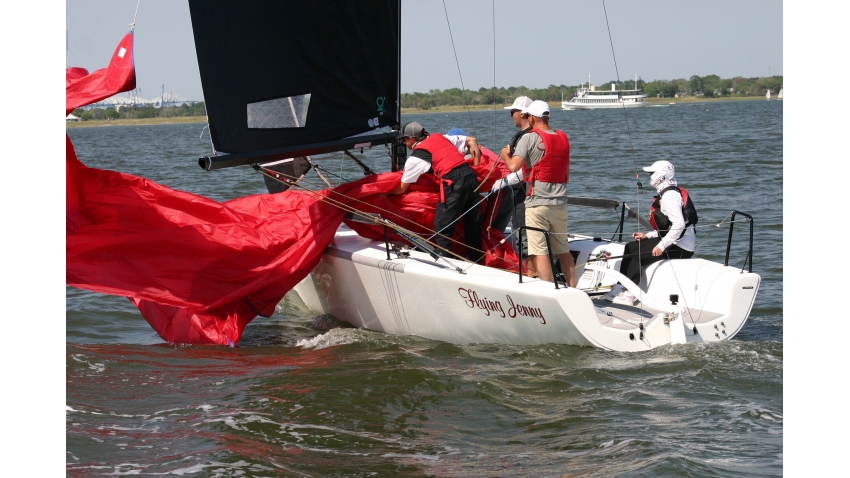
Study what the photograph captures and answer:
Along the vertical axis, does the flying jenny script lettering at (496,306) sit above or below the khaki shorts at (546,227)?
below

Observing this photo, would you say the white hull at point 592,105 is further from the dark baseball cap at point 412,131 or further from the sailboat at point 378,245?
the sailboat at point 378,245

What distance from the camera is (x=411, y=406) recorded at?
16.1 feet

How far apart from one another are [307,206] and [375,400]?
198 centimetres

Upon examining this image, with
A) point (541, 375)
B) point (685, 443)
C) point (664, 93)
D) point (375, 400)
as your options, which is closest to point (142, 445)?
point (375, 400)

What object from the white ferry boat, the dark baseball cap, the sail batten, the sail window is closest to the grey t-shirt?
the dark baseball cap

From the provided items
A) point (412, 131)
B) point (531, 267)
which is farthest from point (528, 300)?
point (412, 131)

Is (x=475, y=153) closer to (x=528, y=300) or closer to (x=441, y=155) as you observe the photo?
(x=441, y=155)

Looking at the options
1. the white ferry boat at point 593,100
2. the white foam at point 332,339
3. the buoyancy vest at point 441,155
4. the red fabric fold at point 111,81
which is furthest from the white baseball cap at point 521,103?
the white ferry boat at point 593,100

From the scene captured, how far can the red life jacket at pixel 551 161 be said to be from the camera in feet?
18.7

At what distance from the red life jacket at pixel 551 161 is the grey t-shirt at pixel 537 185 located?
26mm

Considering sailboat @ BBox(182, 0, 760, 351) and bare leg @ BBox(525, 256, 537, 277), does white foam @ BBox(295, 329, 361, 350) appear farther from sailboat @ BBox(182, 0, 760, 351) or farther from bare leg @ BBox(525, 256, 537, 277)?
bare leg @ BBox(525, 256, 537, 277)

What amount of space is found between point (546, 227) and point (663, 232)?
0.97m

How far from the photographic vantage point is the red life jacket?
18.7 ft

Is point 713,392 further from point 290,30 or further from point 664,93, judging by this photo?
point 664,93
